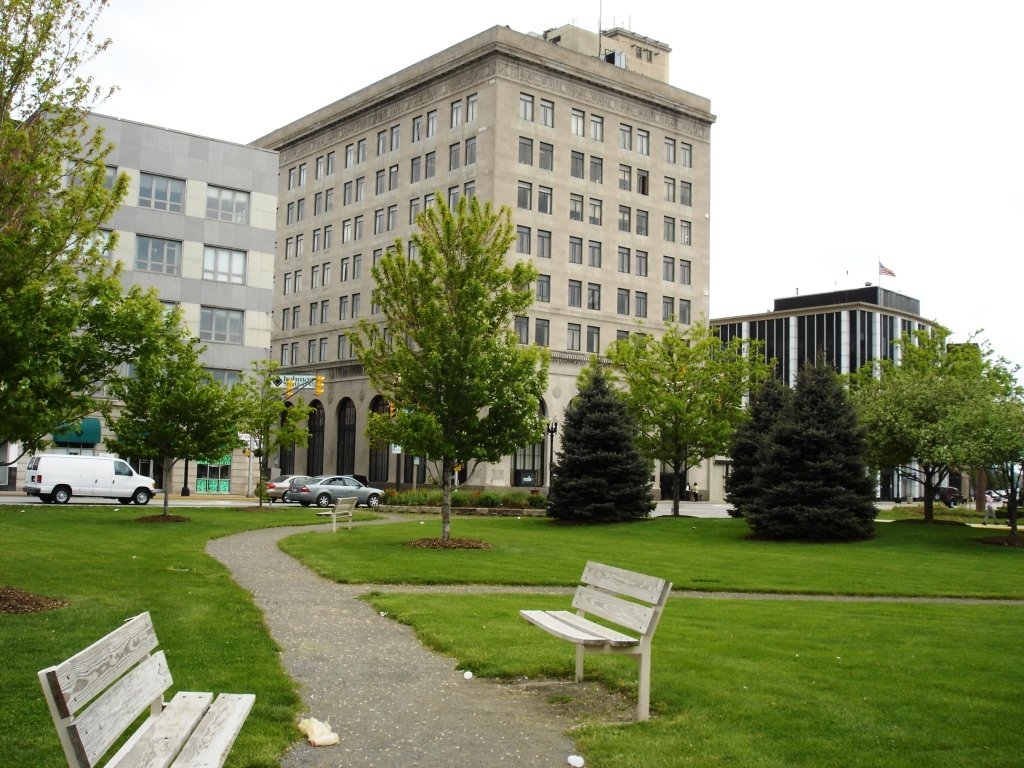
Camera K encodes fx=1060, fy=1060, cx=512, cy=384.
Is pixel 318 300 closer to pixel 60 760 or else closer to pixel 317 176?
pixel 317 176

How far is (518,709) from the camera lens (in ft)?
27.0

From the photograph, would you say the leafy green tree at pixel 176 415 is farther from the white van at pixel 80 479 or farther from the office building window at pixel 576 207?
the office building window at pixel 576 207

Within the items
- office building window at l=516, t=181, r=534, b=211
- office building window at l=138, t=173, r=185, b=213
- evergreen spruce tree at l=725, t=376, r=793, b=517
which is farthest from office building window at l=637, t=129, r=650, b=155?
evergreen spruce tree at l=725, t=376, r=793, b=517

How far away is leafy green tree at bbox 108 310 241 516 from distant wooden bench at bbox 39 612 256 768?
1088 inches

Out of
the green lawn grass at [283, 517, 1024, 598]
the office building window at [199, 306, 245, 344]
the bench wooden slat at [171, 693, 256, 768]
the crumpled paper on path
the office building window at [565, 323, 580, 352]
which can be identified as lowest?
the green lawn grass at [283, 517, 1024, 598]

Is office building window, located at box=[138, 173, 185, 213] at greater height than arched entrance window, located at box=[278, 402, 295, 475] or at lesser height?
greater

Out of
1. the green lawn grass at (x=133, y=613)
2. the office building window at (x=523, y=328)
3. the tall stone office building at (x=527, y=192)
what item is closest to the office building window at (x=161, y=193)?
the tall stone office building at (x=527, y=192)

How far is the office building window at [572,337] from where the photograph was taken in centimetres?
6862

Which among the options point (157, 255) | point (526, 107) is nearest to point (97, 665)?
point (157, 255)

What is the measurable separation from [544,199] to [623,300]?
904 centimetres

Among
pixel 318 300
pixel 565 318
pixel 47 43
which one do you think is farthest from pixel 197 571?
pixel 318 300

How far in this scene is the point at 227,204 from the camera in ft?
A: 198

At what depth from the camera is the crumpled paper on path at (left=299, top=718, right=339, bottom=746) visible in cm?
702

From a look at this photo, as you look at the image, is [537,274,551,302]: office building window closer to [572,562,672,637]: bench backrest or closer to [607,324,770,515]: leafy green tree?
[607,324,770,515]: leafy green tree
